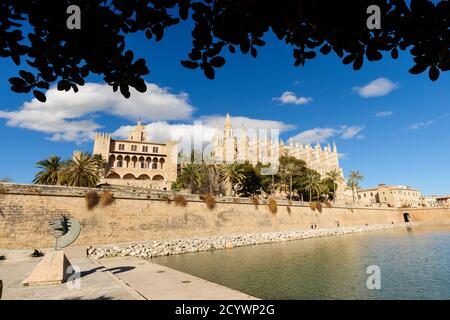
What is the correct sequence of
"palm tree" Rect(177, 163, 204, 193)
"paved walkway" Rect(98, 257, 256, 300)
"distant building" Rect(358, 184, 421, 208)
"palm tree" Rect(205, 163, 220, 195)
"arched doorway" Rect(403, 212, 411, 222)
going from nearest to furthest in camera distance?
"paved walkway" Rect(98, 257, 256, 300), "palm tree" Rect(177, 163, 204, 193), "palm tree" Rect(205, 163, 220, 195), "arched doorway" Rect(403, 212, 411, 222), "distant building" Rect(358, 184, 421, 208)

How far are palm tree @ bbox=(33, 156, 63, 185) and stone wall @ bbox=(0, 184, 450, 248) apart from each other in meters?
10.1

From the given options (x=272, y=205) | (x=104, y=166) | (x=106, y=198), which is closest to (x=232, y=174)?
(x=272, y=205)

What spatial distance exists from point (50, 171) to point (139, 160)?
3102 cm

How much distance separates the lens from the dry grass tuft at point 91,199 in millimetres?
20531

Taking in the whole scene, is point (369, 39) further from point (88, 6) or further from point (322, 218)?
point (322, 218)

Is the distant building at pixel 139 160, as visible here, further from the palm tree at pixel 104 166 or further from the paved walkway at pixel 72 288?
the paved walkway at pixel 72 288

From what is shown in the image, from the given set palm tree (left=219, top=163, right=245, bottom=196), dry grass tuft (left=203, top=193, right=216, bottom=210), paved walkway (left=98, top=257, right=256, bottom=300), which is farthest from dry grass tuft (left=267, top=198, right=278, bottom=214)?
paved walkway (left=98, top=257, right=256, bottom=300)

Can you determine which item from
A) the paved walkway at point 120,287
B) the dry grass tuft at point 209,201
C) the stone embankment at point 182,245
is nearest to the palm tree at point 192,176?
the dry grass tuft at point 209,201

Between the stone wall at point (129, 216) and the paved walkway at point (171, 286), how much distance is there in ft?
31.3

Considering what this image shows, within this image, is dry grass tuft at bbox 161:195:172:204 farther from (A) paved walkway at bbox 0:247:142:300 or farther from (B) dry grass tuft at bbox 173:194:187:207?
(A) paved walkway at bbox 0:247:142:300

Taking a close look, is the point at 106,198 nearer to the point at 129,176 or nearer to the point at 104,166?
the point at 104,166

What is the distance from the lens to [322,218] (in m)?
42.0

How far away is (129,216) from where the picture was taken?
74.2 ft

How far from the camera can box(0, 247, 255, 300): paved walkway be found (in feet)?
23.9
